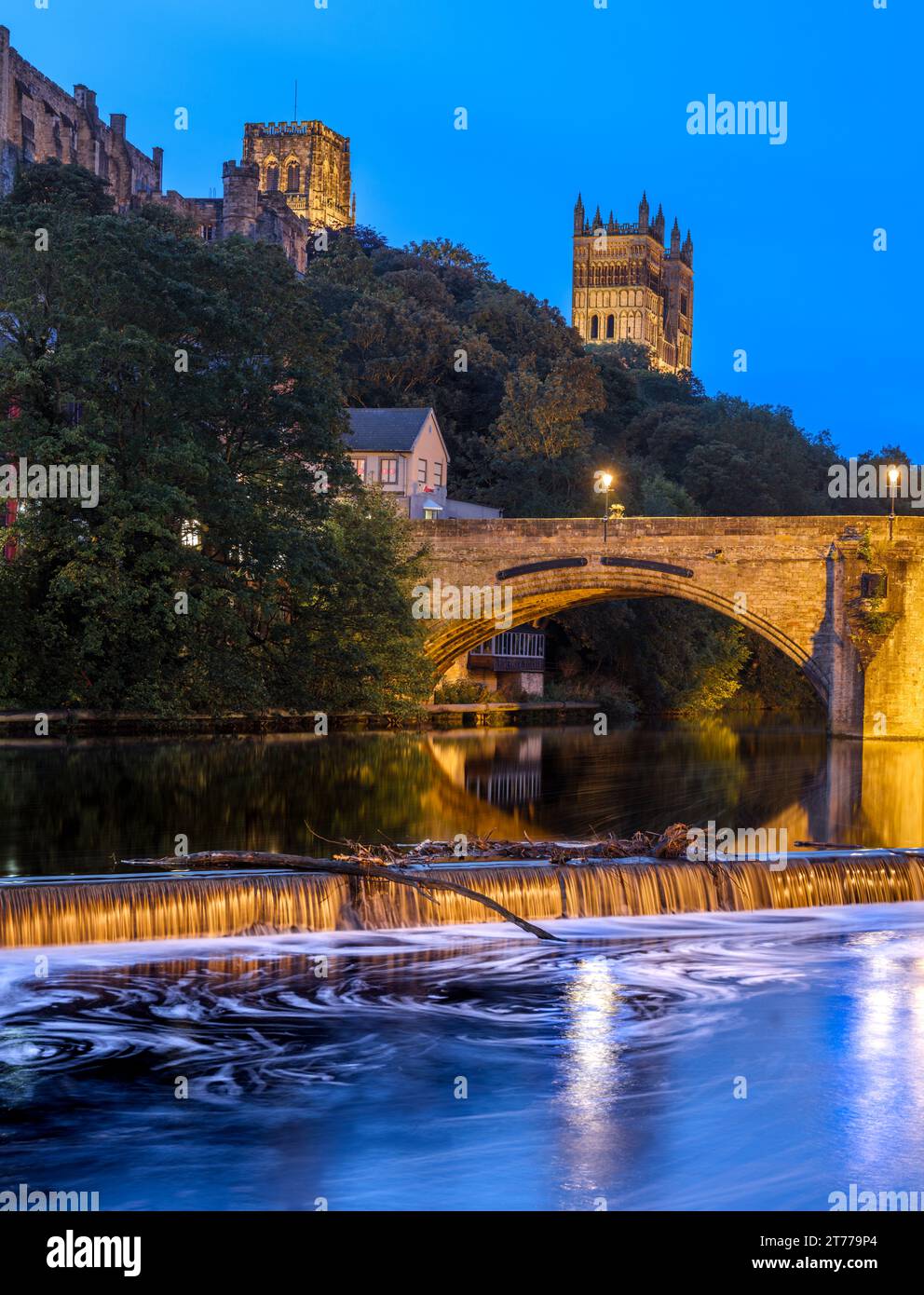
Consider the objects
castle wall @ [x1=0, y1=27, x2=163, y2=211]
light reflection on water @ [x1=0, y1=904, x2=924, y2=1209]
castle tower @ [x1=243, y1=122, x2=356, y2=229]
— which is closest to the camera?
light reflection on water @ [x1=0, y1=904, x2=924, y2=1209]

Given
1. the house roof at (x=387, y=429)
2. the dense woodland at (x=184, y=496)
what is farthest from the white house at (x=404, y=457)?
the dense woodland at (x=184, y=496)

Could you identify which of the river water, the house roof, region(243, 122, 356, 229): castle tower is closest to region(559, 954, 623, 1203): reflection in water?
the river water

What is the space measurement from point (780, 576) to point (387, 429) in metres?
15.6

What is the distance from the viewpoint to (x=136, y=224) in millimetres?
28109

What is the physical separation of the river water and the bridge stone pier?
2147 cm

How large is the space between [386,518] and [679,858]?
69.2ft

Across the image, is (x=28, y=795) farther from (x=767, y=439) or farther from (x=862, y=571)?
(x=767, y=439)

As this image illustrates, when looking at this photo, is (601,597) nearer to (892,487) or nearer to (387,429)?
(892,487)

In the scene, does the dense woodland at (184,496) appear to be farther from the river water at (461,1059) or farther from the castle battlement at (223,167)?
the castle battlement at (223,167)

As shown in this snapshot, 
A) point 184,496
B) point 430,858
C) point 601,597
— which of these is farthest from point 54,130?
point 430,858

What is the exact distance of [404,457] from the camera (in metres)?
46.4

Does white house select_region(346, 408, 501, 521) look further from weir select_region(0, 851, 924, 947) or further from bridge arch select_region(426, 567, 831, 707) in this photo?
weir select_region(0, 851, 924, 947)

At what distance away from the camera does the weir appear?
11555 mm

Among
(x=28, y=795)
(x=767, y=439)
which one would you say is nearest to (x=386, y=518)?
(x=28, y=795)
